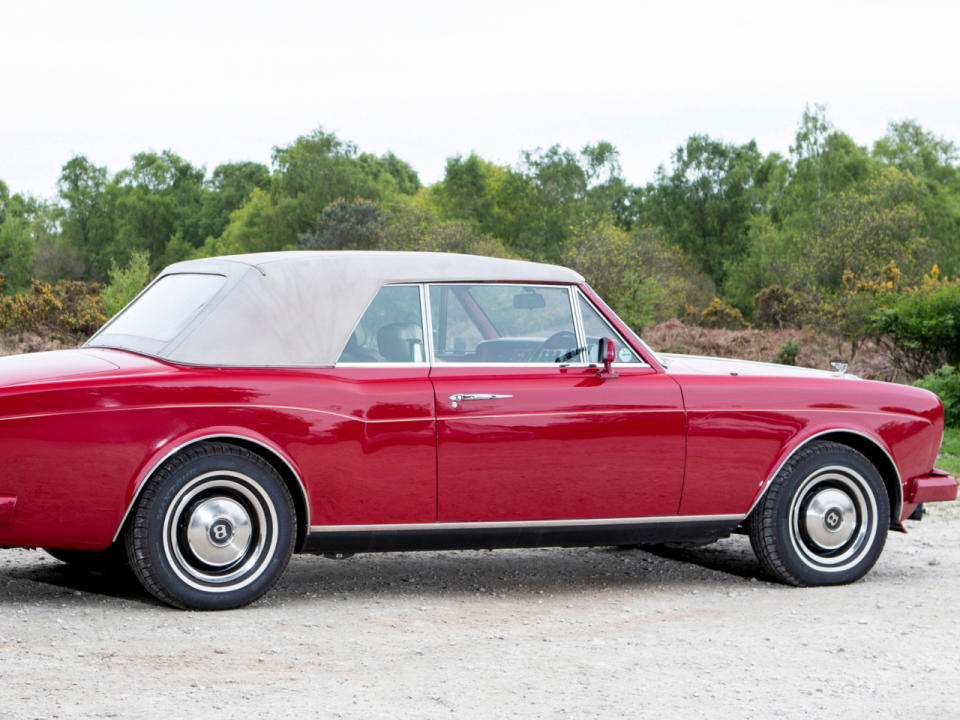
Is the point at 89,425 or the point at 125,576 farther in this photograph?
the point at 125,576

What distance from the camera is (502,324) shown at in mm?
6309

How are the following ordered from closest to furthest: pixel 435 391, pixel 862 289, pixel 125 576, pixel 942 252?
1. pixel 435 391
2. pixel 125 576
3. pixel 862 289
4. pixel 942 252

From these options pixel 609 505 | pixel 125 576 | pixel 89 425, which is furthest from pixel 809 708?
pixel 125 576

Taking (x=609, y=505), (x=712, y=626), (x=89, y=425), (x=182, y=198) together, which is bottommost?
(x=712, y=626)

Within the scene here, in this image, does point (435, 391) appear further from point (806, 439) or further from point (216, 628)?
point (806, 439)

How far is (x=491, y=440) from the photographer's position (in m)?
6.01

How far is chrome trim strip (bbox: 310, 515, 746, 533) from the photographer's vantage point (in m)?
5.89

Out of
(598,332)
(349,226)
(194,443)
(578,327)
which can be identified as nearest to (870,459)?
(598,332)

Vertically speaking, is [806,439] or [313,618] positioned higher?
[806,439]

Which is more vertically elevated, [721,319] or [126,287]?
[126,287]

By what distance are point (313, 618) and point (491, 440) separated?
114 cm

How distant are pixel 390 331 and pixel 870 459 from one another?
275cm

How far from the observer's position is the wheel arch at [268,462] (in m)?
5.50

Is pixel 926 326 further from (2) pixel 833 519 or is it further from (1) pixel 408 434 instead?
(1) pixel 408 434
